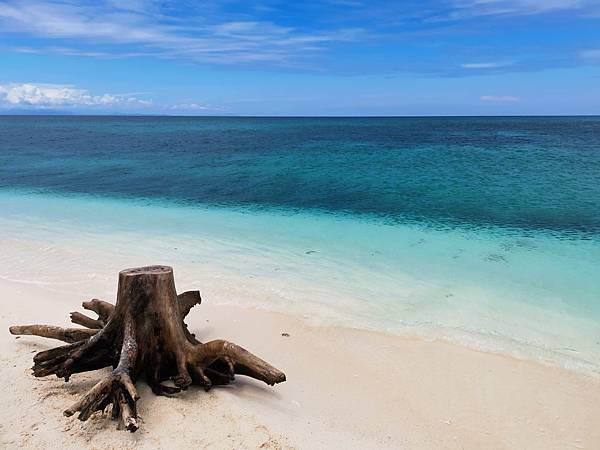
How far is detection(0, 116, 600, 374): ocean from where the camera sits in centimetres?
802

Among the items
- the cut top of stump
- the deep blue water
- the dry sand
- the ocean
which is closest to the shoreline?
the ocean

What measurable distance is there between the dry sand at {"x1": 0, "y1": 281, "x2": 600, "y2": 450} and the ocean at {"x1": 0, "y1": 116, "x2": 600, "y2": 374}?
820 mm

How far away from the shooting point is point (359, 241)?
12.8 meters

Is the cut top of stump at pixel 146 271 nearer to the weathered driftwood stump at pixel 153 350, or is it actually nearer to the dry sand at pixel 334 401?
the weathered driftwood stump at pixel 153 350

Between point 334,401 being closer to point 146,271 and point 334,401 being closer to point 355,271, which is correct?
point 146,271

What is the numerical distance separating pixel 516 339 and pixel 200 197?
48.5 ft

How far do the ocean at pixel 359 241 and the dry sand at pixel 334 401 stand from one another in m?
0.82

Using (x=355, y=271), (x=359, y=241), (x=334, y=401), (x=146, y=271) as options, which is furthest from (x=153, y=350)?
(x=359, y=241)

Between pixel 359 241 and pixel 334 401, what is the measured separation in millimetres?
7838

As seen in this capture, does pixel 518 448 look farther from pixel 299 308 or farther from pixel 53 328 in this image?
pixel 53 328

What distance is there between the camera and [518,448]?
182 inches

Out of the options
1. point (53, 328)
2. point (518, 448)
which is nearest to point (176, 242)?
point (53, 328)

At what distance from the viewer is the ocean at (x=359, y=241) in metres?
8.02

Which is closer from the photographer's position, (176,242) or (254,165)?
(176,242)
